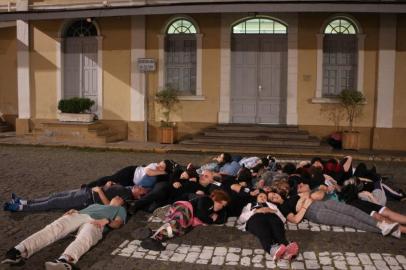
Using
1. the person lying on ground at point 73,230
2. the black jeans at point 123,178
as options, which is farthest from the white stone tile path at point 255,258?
the black jeans at point 123,178

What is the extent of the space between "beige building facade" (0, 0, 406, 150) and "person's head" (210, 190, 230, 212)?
7.80 meters

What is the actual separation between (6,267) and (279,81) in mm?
11223

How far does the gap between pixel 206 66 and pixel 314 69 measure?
3.08 metres

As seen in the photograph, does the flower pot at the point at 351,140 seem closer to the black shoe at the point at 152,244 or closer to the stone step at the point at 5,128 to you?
the black shoe at the point at 152,244

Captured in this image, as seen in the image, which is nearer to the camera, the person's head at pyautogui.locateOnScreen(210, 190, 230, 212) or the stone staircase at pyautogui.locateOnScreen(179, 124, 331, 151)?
the person's head at pyautogui.locateOnScreen(210, 190, 230, 212)

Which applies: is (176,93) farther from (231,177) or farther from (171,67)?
(231,177)

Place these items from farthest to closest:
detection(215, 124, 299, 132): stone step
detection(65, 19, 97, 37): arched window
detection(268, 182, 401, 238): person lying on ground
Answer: detection(65, 19, 97, 37): arched window
detection(215, 124, 299, 132): stone step
detection(268, 182, 401, 238): person lying on ground

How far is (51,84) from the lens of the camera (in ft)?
53.9

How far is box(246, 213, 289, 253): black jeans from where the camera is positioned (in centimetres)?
577

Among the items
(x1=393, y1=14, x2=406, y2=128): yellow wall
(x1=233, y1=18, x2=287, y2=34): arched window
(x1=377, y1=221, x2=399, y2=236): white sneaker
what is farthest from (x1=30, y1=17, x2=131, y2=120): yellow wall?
(x1=377, y1=221, x2=399, y2=236): white sneaker

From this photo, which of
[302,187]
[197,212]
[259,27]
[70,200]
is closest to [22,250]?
[70,200]

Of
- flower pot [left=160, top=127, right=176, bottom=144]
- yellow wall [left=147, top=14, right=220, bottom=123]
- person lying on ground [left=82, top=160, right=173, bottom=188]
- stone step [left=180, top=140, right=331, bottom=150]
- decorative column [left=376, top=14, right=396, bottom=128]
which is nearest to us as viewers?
person lying on ground [left=82, top=160, right=173, bottom=188]

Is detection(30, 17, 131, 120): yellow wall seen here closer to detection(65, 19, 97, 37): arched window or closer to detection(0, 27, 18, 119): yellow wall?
detection(65, 19, 97, 37): arched window

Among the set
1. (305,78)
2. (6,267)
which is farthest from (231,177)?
(305,78)
